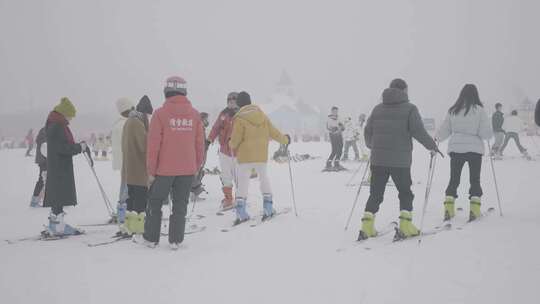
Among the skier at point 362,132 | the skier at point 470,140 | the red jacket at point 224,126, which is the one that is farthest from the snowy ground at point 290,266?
the skier at point 362,132

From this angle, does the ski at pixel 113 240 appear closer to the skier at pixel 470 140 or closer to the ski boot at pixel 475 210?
the skier at pixel 470 140

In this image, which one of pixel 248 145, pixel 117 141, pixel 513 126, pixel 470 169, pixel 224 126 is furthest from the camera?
pixel 513 126

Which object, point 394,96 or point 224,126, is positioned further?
point 224,126

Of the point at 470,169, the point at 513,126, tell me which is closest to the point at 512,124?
the point at 513,126

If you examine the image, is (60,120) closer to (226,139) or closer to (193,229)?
(193,229)

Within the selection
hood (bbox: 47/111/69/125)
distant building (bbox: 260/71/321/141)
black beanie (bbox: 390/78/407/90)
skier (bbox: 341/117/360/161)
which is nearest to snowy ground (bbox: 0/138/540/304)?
hood (bbox: 47/111/69/125)

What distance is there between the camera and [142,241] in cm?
543

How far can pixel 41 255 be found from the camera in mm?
5074

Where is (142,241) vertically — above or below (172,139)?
below

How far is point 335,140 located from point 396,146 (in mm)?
9276

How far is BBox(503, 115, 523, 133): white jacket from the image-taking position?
15.8 m

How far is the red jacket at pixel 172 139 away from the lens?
5035 mm

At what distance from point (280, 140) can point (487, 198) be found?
4828mm

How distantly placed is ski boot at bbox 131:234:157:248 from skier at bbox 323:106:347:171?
389 inches
